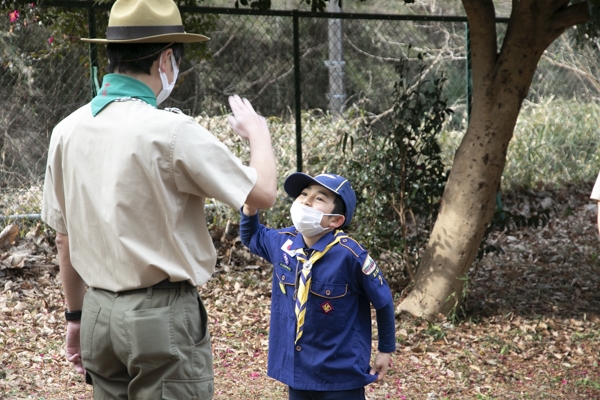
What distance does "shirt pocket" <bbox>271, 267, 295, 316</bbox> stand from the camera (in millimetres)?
3227

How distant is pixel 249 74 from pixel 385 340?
232 inches

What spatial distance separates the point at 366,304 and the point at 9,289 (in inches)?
146

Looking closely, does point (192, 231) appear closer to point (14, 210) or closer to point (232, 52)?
point (14, 210)

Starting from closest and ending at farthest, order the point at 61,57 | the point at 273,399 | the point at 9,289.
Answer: the point at 273,399
the point at 9,289
the point at 61,57

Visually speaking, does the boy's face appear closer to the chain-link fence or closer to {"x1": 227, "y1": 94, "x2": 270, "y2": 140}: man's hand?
{"x1": 227, "y1": 94, "x2": 270, "y2": 140}: man's hand

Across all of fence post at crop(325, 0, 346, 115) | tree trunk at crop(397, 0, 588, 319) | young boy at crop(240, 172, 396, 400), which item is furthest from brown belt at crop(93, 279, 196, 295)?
fence post at crop(325, 0, 346, 115)

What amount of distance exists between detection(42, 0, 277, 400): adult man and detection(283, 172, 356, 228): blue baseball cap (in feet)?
3.12

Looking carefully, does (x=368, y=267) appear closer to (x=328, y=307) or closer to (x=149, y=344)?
(x=328, y=307)

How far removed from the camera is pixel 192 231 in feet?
7.52

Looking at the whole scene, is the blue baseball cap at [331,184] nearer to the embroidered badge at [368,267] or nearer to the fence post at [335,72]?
the embroidered badge at [368,267]

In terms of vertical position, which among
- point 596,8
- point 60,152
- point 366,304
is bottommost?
point 366,304

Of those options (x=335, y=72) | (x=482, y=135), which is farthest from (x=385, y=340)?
(x=335, y=72)

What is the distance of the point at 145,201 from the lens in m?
2.20

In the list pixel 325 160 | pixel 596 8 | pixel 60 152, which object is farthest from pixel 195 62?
pixel 60 152
